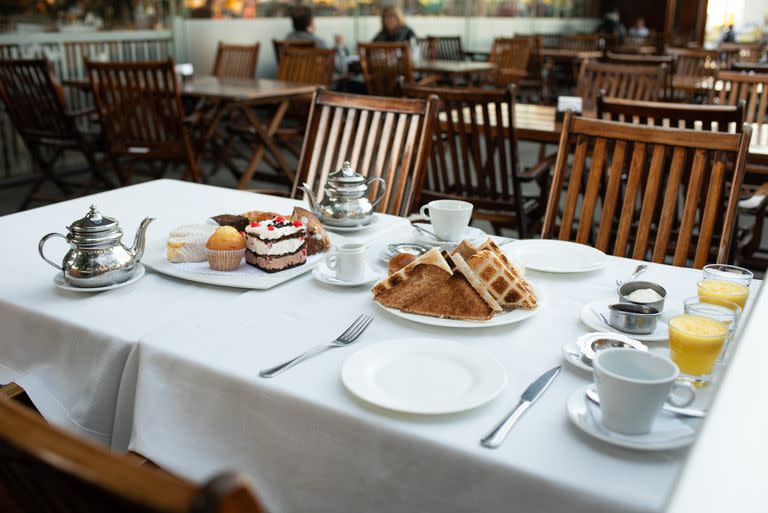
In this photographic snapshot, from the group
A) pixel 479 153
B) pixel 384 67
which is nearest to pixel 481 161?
pixel 479 153

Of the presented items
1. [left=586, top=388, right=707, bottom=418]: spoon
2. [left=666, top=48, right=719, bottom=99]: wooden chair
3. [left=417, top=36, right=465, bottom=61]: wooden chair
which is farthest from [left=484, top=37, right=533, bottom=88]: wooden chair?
[left=586, top=388, right=707, bottom=418]: spoon

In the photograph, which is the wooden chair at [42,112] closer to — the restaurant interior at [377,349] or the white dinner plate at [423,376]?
the restaurant interior at [377,349]

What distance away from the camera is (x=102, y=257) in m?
1.27

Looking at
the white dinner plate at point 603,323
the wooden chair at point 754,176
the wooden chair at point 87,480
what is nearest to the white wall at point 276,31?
the wooden chair at point 754,176

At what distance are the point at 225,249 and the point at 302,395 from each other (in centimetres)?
50

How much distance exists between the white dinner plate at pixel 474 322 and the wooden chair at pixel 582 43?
31.8 feet

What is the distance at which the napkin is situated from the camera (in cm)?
81

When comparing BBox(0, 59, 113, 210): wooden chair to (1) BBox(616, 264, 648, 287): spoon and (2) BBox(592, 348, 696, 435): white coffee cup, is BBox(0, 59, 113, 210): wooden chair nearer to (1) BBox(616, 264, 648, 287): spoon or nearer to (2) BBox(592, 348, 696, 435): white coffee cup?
(1) BBox(616, 264, 648, 287): spoon

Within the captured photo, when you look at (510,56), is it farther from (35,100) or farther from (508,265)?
A: (508,265)

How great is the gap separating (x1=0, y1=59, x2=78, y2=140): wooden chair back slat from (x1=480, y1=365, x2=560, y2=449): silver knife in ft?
12.6

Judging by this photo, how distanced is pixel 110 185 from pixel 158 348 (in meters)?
3.92

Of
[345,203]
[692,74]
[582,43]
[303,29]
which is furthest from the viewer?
[582,43]

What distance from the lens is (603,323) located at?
1.15 meters

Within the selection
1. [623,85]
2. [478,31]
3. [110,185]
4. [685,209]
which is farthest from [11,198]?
[478,31]
